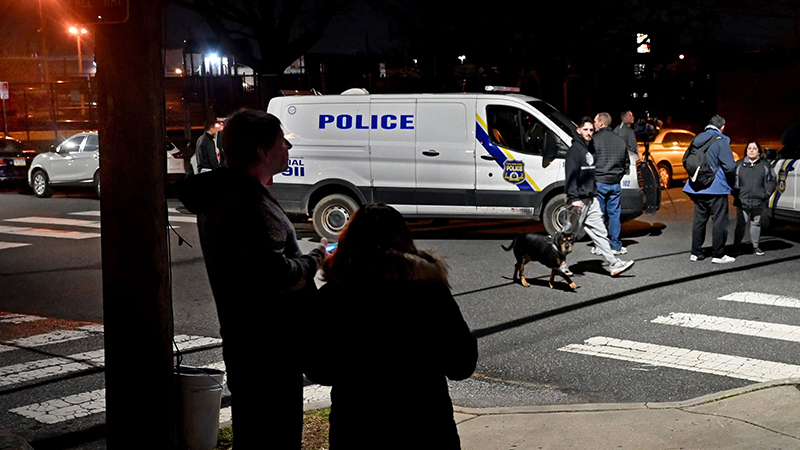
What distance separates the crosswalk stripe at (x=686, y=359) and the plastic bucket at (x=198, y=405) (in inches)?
141

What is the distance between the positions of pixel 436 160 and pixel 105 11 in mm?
9705

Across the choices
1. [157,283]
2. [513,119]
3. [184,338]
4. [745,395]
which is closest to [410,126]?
[513,119]

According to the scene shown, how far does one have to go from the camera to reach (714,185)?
10.6m

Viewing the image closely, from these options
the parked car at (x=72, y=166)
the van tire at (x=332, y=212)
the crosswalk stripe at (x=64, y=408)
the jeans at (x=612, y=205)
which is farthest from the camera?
the parked car at (x=72, y=166)

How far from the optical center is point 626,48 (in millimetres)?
26766

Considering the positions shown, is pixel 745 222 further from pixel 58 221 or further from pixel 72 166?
pixel 72 166

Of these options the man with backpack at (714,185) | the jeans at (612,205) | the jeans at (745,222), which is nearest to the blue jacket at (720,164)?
the man with backpack at (714,185)

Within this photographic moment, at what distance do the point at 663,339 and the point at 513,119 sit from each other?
6.24 meters

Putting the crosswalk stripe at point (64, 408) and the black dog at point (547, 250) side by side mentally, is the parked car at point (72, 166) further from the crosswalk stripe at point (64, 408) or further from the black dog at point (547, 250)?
the crosswalk stripe at point (64, 408)

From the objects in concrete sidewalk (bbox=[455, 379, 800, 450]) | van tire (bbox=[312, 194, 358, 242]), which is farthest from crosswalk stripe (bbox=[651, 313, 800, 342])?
van tire (bbox=[312, 194, 358, 242])

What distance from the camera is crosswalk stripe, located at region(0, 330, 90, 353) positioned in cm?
764

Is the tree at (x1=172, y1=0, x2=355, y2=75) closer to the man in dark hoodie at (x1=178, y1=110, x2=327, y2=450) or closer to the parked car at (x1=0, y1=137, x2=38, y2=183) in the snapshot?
the parked car at (x1=0, y1=137, x2=38, y2=183)

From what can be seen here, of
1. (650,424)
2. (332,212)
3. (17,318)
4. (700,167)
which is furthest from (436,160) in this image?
(650,424)

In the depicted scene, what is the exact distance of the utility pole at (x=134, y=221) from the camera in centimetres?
363
